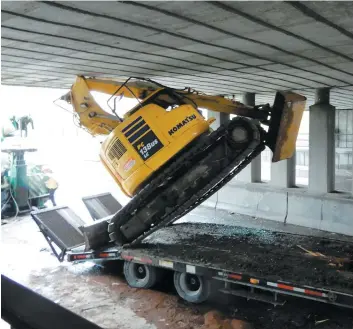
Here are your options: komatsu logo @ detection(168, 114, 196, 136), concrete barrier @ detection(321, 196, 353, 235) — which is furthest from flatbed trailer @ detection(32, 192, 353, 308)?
concrete barrier @ detection(321, 196, 353, 235)

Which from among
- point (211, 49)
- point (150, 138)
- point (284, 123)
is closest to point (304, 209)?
point (284, 123)

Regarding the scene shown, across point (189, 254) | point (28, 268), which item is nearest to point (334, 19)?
point (189, 254)

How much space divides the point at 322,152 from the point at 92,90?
7.63 metres

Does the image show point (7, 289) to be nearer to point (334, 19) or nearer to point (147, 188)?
point (334, 19)

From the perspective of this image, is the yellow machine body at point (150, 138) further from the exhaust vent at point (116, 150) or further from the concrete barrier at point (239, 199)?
the concrete barrier at point (239, 199)

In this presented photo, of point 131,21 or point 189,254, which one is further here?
point 189,254

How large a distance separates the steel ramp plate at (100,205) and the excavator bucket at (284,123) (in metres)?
4.59

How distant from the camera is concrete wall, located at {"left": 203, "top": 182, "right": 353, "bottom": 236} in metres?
11.2

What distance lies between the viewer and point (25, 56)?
22.0ft

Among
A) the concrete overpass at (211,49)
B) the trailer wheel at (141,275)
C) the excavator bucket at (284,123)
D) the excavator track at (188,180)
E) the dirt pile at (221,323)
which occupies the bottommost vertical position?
the dirt pile at (221,323)

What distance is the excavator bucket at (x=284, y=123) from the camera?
281 inches

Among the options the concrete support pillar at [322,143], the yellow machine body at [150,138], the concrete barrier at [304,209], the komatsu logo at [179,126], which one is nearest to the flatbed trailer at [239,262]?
the yellow machine body at [150,138]

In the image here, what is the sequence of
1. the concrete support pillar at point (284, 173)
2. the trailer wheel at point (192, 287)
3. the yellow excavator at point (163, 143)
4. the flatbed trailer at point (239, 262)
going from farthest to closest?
the concrete support pillar at point (284, 173) → the yellow excavator at point (163, 143) → the trailer wheel at point (192, 287) → the flatbed trailer at point (239, 262)

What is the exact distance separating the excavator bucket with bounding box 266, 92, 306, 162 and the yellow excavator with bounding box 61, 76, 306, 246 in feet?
0.06
